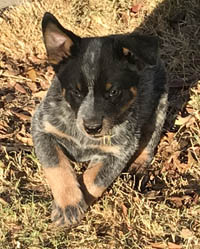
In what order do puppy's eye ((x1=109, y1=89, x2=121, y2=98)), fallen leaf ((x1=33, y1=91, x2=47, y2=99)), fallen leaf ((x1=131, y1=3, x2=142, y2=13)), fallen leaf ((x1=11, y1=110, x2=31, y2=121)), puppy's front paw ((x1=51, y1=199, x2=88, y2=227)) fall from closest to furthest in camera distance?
puppy's eye ((x1=109, y1=89, x2=121, y2=98)) < puppy's front paw ((x1=51, y1=199, x2=88, y2=227)) < fallen leaf ((x1=11, y1=110, x2=31, y2=121)) < fallen leaf ((x1=33, y1=91, x2=47, y2=99)) < fallen leaf ((x1=131, y1=3, x2=142, y2=13))

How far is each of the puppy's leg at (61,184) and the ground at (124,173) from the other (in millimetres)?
121

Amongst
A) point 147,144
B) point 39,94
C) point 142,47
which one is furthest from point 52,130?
point 39,94

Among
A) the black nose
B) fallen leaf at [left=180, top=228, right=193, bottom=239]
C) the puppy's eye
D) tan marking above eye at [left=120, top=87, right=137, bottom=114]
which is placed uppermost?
the puppy's eye

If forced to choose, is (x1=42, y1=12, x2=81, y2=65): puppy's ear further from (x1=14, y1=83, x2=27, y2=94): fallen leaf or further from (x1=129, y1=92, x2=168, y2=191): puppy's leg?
(x1=14, y1=83, x2=27, y2=94): fallen leaf

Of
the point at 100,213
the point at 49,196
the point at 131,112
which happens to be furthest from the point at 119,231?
the point at 131,112

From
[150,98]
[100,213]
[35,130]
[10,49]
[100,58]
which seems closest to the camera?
[100,58]

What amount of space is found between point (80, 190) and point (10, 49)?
2889 millimetres

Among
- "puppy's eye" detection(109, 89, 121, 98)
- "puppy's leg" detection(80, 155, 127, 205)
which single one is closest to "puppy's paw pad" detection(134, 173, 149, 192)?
"puppy's leg" detection(80, 155, 127, 205)

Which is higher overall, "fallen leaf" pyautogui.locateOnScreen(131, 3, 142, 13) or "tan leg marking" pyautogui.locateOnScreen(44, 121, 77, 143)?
"fallen leaf" pyautogui.locateOnScreen(131, 3, 142, 13)

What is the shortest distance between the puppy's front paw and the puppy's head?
0.60m

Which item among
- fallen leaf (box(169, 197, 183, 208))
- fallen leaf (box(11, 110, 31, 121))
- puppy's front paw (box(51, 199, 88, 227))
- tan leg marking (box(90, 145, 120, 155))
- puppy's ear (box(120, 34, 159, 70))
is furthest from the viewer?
fallen leaf (box(11, 110, 31, 121))

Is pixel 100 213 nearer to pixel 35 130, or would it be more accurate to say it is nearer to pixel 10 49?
pixel 35 130

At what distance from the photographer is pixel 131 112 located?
473 cm

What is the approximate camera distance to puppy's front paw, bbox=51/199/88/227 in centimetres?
419
